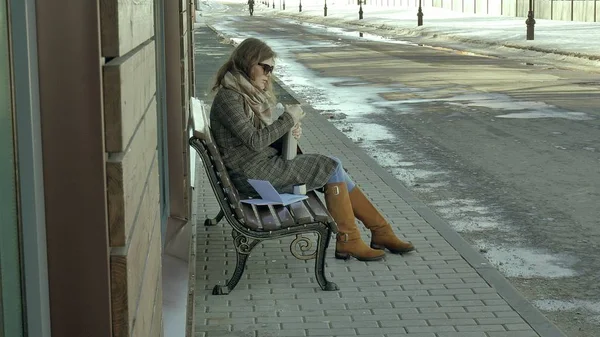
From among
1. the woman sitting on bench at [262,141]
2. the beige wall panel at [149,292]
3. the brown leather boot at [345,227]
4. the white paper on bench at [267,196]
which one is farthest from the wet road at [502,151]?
the beige wall panel at [149,292]

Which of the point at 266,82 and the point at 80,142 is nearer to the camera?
the point at 80,142

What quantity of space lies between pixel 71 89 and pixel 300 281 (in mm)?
4664

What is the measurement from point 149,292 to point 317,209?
11.6ft

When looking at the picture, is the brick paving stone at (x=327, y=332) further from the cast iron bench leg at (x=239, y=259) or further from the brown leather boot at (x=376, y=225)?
the brown leather boot at (x=376, y=225)

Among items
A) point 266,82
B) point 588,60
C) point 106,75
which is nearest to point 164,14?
point 266,82

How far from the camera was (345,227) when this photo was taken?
22.6 ft

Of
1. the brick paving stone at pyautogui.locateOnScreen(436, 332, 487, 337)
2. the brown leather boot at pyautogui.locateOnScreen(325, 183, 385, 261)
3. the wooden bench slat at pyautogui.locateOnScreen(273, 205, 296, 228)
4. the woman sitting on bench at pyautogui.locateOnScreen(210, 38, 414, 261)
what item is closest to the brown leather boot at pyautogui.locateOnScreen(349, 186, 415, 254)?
the woman sitting on bench at pyautogui.locateOnScreen(210, 38, 414, 261)

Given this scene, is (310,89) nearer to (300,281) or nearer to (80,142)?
(300,281)

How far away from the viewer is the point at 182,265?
20.7 ft

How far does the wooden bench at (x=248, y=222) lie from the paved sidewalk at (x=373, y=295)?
17cm

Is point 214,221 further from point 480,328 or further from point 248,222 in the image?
point 480,328

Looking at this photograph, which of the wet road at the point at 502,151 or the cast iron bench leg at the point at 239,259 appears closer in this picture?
the cast iron bench leg at the point at 239,259

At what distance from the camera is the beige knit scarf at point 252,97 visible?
257 inches

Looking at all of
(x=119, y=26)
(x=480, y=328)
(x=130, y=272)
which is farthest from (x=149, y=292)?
(x=480, y=328)
